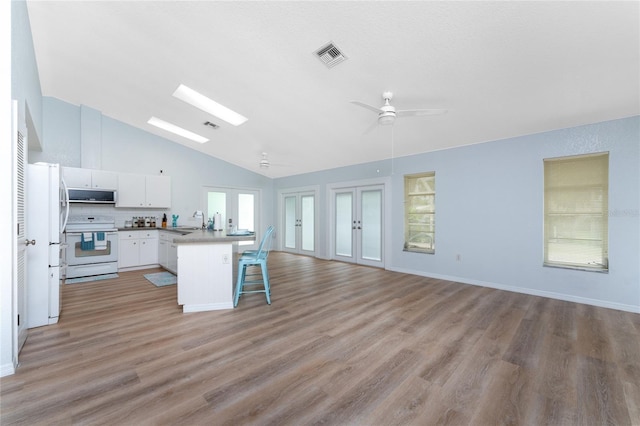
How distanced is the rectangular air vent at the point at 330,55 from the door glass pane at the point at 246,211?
579 centimetres

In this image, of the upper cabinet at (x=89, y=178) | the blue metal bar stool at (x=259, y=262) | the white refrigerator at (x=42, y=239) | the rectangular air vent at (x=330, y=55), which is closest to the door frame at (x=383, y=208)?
the blue metal bar stool at (x=259, y=262)

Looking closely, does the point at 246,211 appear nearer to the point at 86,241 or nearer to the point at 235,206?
the point at 235,206

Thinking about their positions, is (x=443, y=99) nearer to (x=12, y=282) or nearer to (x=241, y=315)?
(x=241, y=315)

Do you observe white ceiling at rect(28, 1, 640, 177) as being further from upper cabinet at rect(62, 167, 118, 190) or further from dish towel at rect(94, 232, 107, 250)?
dish towel at rect(94, 232, 107, 250)

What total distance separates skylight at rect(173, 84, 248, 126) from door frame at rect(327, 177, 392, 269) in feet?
9.50

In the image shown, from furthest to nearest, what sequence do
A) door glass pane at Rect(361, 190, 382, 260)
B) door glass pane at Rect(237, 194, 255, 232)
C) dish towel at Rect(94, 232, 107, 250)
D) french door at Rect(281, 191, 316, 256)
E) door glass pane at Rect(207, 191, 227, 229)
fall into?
1. door glass pane at Rect(237, 194, 255, 232)
2. french door at Rect(281, 191, 316, 256)
3. door glass pane at Rect(207, 191, 227, 229)
4. door glass pane at Rect(361, 190, 382, 260)
5. dish towel at Rect(94, 232, 107, 250)

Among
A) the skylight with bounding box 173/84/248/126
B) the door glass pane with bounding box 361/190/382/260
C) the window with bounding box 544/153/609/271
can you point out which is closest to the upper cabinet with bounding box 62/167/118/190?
the skylight with bounding box 173/84/248/126

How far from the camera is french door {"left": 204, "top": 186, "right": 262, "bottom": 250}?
7313 millimetres

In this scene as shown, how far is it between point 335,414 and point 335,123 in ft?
12.9

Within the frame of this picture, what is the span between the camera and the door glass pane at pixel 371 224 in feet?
19.7

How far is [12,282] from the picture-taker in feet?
6.38

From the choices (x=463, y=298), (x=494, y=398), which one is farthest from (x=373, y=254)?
(x=494, y=398)

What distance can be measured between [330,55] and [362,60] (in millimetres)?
341

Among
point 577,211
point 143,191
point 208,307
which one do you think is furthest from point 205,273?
point 577,211
